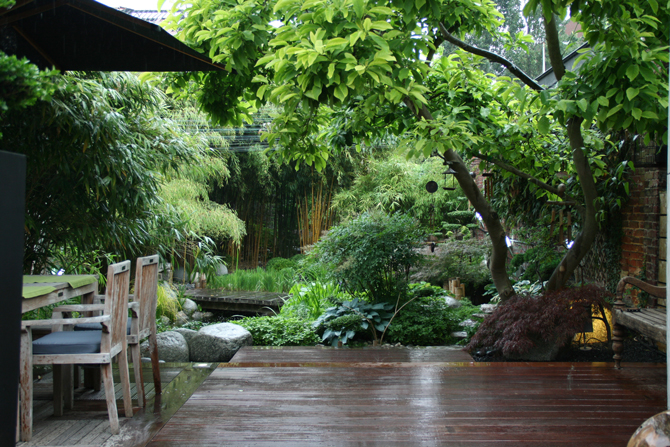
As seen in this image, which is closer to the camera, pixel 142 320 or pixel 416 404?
pixel 416 404

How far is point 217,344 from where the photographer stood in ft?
13.1

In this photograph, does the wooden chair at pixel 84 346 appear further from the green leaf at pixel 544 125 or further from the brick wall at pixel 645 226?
the brick wall at pixel 645 226

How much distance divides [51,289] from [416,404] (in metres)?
1.91

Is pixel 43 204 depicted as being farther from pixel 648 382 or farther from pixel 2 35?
pixel 648 382

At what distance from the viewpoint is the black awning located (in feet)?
6.86

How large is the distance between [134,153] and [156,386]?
1723mm

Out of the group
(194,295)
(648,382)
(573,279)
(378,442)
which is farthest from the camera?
(194,295)

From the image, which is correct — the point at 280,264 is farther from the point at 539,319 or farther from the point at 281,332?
the point at 539,319

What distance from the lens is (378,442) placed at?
6.67 feet

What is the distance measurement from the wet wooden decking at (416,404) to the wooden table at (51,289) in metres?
0.85

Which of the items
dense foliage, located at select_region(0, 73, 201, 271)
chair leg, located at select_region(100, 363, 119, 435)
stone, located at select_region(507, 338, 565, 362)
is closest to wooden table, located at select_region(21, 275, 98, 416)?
chair leg, located at select_region(100, 363, 119, 435)

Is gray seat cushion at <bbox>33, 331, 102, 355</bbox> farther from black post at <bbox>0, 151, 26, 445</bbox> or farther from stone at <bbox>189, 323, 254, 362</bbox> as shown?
stone at <bbox>189, 323, 254, 362</bbox>

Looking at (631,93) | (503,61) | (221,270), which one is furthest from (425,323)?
(221,270)

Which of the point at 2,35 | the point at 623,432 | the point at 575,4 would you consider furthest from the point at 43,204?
the point at 623,432
